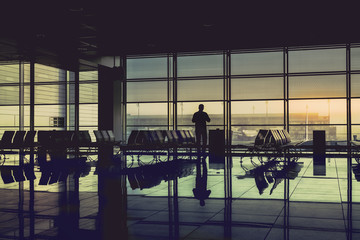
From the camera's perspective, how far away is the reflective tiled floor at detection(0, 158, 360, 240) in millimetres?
3164

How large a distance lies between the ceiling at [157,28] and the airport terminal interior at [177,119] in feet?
0.21

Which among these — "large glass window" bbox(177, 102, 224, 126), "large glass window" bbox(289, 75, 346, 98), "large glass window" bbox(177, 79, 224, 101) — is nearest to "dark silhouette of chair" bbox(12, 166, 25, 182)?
"large glass window" bbox(177, 102, 224, 126)

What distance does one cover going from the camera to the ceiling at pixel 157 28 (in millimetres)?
10312

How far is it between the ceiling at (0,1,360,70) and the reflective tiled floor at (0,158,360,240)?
5687mm

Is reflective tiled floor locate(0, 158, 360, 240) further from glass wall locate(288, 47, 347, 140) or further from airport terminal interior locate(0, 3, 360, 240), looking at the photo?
glass wall locate(288, 47, 347, 140)

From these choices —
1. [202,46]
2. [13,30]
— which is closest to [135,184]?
[13,30]

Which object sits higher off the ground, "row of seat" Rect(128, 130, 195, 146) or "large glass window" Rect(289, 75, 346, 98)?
"large glass window" Rect(289, 75, 346, 98)

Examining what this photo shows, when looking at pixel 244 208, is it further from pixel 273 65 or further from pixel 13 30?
pixel 273 65

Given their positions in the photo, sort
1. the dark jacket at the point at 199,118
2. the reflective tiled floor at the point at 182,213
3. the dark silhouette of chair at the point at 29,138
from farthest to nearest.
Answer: the dark silhouette of chair at the point at 29,138
the dark jacket at the point at 199,118
the reflective tiled floor at the point at 182,213

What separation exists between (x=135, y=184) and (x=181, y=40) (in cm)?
857

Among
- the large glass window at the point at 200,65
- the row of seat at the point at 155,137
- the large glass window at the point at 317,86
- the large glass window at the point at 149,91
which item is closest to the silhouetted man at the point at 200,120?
the row of seat at the point at 155,137

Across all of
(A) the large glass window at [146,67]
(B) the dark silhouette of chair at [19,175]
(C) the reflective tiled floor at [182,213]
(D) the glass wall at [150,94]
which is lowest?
(B) the dark silhouette of chair at [19,175]

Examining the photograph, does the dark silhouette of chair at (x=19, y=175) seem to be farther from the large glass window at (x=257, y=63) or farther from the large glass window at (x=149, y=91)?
the large glass window at (x=257, y=63)

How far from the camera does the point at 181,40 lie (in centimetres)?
1399
